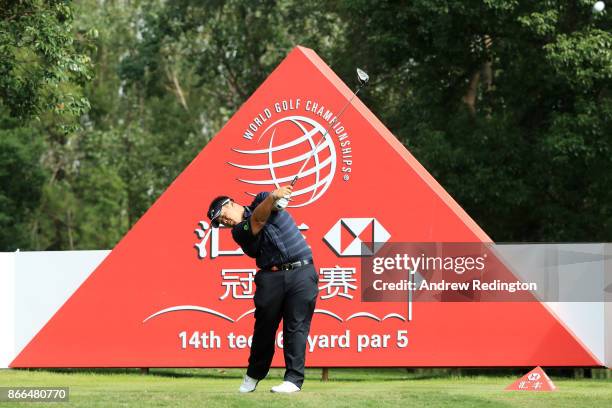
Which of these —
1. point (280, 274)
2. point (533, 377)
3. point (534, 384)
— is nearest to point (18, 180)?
point (533, 377)

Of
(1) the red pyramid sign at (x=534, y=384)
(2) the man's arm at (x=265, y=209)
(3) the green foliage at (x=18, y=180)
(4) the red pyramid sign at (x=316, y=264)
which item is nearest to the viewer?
(2) the man's arm at (x=265, y=209)

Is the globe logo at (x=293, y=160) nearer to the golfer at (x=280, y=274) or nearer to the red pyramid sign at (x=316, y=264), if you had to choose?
the red pyramid sign at (x=316, y=264)

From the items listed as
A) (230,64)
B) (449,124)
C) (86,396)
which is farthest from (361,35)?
(86,396)

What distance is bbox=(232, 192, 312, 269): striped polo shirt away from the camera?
11.1 metres

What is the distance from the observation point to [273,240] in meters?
11.1

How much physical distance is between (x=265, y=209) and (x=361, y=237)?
5.22m

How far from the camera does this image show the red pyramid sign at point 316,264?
15.9 m

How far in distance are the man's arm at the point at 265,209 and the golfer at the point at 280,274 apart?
1 cm

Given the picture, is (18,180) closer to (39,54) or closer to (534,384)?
(39,54)

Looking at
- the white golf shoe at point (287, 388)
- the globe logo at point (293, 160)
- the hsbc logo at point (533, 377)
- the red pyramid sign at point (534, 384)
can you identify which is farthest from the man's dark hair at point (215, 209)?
the globe logo at point (293, 160)

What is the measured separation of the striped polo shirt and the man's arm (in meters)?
0.08

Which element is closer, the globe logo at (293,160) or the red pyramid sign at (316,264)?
the red pyramid sign at (316,264)

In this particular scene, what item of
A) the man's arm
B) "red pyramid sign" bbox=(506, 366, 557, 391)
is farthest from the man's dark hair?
"red pyramid sign" bbox=(506, 366, 557, 391)

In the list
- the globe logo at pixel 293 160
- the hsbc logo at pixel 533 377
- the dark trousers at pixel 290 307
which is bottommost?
the hsbc logo at pixel 533 377
